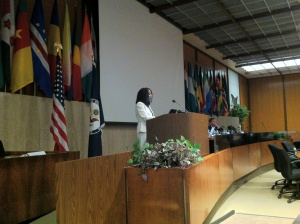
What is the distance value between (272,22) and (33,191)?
7.57m

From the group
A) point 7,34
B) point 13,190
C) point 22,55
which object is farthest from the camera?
point 22,55

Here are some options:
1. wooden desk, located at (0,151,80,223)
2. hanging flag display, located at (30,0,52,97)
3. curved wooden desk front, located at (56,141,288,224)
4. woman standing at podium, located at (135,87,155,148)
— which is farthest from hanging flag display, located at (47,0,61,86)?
curved wooden desk front, located at (56,141,288,224)

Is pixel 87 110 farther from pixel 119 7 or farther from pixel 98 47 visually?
pixel 119 7

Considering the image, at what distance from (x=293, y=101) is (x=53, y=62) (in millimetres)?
13121

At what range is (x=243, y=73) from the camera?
14.0m

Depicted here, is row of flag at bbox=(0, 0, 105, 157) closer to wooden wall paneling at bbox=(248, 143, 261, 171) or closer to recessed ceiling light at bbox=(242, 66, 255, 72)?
wooden wall paneling at bbox=(248, 143, 261, 171)

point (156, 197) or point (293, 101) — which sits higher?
point (293, 101)

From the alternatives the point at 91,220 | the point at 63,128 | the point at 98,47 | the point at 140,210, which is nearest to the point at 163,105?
the point at 98,47

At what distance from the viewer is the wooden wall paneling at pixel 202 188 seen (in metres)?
2.46

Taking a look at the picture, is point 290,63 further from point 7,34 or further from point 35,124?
point 7,34

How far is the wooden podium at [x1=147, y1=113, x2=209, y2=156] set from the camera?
3055 millimetres

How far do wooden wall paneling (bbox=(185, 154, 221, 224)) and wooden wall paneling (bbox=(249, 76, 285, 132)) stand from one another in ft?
39.0

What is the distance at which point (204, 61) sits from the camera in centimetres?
974

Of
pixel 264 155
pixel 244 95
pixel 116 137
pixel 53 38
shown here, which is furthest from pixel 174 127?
pixel 244 95
